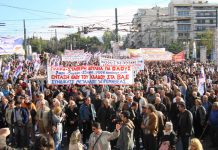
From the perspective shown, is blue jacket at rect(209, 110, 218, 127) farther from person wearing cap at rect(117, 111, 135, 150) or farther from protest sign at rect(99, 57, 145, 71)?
protest sign at rect(99, 57, 145, 71)

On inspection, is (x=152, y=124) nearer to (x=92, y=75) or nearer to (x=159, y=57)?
(x=92, y=75)

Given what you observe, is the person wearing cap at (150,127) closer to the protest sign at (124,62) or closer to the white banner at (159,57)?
the protest sign at (124,62)

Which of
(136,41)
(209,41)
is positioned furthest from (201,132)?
(136,41)

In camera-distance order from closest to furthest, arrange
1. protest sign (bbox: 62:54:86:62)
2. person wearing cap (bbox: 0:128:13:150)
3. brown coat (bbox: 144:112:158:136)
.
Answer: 1. person wearing cap (bbox: 0:128:13:150)
2. brown coat (bbox: 144:112:158:136)
3. protest sign (bbox: 62:54:86:62)

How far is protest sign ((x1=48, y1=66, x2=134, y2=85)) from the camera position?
16719 millimetres

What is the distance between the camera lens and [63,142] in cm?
1403

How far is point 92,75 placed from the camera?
17.0 metres

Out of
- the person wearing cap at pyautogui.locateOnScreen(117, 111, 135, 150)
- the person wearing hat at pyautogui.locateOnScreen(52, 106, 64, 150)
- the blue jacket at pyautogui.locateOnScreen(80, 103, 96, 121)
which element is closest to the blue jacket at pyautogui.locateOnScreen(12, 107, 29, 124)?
the person wearing hat at pyautogui.locateOnScreen(52, 106, 64, 150)

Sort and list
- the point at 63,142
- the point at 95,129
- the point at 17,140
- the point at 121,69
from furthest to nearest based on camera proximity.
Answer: the point at 121,69 < the point at 63,142 < the point at 17,140 < the point at 95,129

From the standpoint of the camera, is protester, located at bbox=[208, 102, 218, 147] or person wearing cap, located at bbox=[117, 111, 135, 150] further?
protester, located at bbox=[208, 102, 218, 147]

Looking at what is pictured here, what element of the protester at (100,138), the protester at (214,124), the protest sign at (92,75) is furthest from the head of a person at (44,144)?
the protest sign at (92,75)

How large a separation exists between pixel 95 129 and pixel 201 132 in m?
5.42

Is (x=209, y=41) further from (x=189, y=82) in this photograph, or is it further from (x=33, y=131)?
(x=33, y=131)

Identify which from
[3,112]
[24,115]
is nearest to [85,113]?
[24,115]
